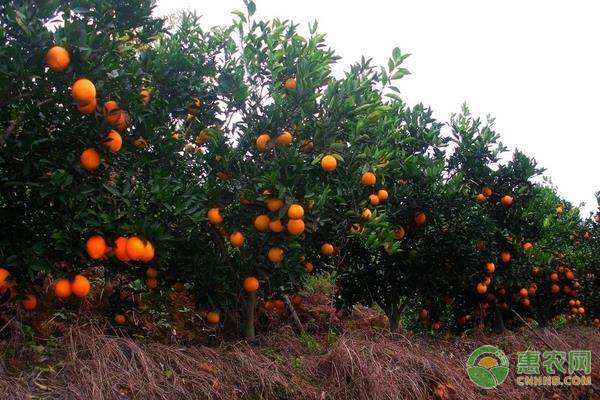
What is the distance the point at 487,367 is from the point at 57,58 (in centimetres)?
478

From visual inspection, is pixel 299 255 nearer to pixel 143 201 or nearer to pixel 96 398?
pixel 143 201

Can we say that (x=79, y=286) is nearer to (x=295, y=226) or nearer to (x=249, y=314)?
(x=295, y=226)

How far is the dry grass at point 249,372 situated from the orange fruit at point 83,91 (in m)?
1.79

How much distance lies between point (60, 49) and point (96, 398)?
2.13 m

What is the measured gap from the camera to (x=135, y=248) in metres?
2.91

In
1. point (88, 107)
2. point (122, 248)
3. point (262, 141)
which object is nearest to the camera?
point (88, 107)

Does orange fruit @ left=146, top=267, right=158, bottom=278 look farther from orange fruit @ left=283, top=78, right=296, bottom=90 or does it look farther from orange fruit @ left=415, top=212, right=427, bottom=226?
orange fruit @ left=415, top=212, right=427, bottom=226

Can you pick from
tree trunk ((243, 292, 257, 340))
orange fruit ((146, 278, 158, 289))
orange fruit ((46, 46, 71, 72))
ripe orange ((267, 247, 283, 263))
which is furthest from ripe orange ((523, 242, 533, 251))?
orange fruit ((46, 46, 71, 72))

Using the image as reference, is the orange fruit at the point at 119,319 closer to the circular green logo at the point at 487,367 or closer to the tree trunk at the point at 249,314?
the tree trunk at the point at 249,314

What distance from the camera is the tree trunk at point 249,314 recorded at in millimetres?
4422

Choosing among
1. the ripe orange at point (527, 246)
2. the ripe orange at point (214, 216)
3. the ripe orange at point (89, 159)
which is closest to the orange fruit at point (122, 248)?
the ripe orange at point (89, 159)

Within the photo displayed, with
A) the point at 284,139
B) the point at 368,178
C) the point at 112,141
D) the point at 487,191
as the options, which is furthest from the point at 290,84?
the point at 487,191

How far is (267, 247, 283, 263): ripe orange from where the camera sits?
12.2 ft

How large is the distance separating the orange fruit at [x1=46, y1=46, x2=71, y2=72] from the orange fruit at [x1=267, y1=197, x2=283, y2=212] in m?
1.59
